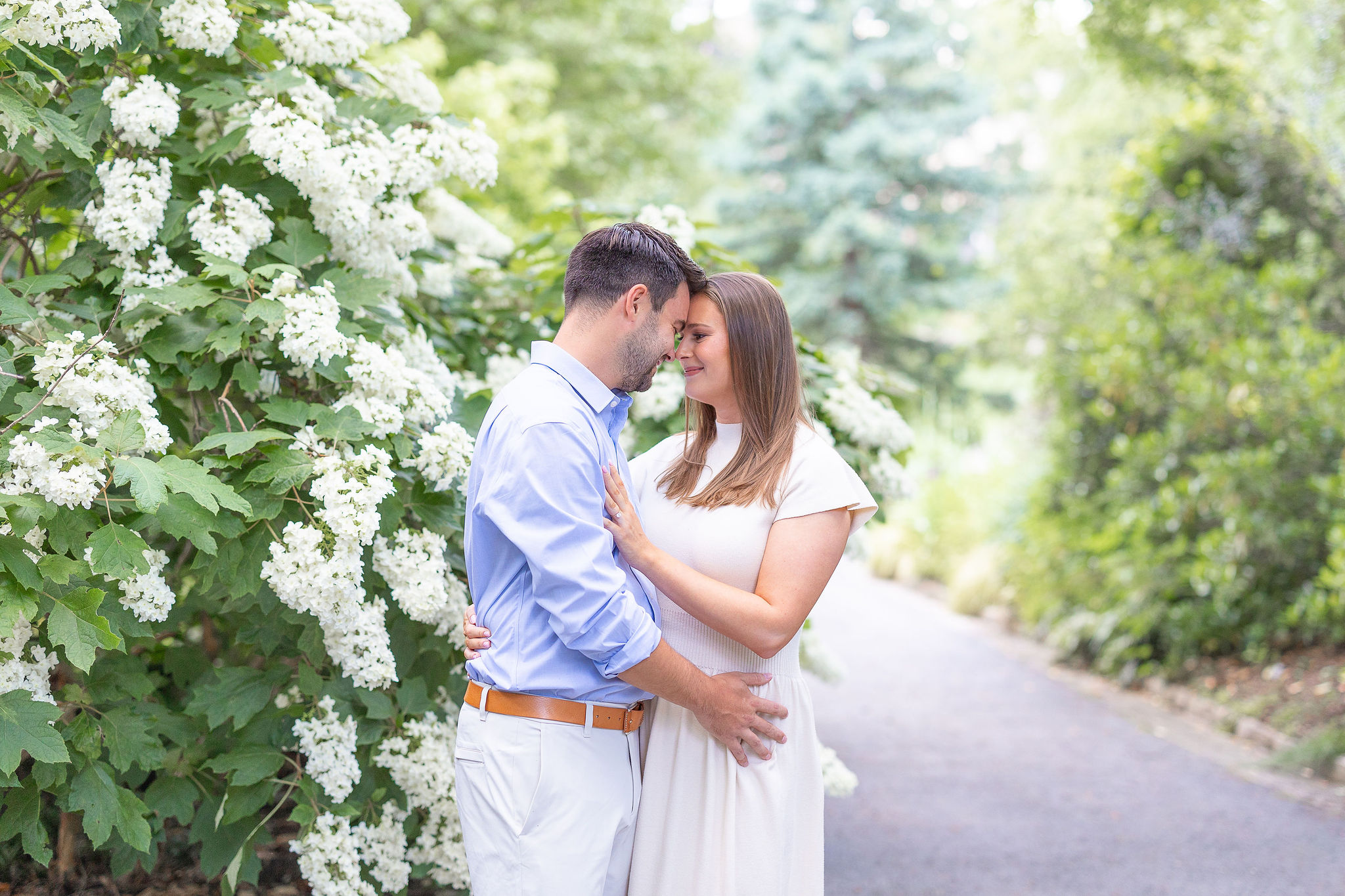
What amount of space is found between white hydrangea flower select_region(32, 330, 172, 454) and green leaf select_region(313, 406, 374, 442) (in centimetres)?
37

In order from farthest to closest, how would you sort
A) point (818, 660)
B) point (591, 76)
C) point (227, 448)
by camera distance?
point (591, 76) → point (818, 660) → point (227, 448)

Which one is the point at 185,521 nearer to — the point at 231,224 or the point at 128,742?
the point at 128,742

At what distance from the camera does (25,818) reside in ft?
8.67

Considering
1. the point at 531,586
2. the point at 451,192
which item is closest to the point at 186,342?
the point at 531,586

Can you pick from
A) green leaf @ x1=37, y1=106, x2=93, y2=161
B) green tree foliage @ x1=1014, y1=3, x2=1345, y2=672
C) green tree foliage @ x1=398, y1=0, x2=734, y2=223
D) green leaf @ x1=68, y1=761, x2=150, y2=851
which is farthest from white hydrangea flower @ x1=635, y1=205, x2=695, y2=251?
green tree foliage @ x1=398, y1=0, x2=734, y2=223

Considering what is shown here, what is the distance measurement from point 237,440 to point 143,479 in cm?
32

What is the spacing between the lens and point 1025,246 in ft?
62.6

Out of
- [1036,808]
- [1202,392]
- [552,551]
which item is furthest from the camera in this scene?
[1202,392]

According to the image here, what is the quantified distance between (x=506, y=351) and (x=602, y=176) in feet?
45.6

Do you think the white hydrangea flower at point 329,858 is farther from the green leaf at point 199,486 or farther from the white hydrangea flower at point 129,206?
the white hydrangea flower at point 129,206

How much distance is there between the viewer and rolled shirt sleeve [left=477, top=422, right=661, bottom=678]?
2.02 metres

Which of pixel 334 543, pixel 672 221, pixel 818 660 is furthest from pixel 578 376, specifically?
pixel 818 660

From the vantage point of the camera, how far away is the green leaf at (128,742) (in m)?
2.65

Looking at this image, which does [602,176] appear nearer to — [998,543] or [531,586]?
[998,543]
